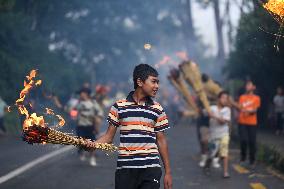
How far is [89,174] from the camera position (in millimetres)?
13008

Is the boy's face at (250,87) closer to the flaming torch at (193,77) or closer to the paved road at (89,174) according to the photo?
the flaming torch at (193,77)

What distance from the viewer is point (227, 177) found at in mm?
12336

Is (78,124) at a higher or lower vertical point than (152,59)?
lower

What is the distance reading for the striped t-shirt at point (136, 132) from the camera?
614 centimetres

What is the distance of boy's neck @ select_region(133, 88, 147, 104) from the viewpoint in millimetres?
6250

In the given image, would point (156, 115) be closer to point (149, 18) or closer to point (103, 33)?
point (103, 33)

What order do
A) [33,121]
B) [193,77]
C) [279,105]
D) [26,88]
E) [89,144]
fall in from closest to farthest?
1. [33,121]
2. [89,144]
3. [26,88]
4. [193,77]
5. [279,105]

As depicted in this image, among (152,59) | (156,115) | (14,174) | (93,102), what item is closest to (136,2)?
(152,59)

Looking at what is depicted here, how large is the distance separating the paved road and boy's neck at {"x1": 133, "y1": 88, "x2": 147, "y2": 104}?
511 cm

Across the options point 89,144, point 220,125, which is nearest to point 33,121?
point 89,144

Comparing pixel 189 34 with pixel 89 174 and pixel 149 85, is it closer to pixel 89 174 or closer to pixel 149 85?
pixel 89 174

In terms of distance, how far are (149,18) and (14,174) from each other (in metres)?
46.1

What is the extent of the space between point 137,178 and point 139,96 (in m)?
0.79

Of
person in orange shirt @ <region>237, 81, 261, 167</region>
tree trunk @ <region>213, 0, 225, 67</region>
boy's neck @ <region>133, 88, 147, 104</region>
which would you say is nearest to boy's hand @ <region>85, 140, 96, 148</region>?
boy's neck @ <region>133, 88, 147, 104</region>
